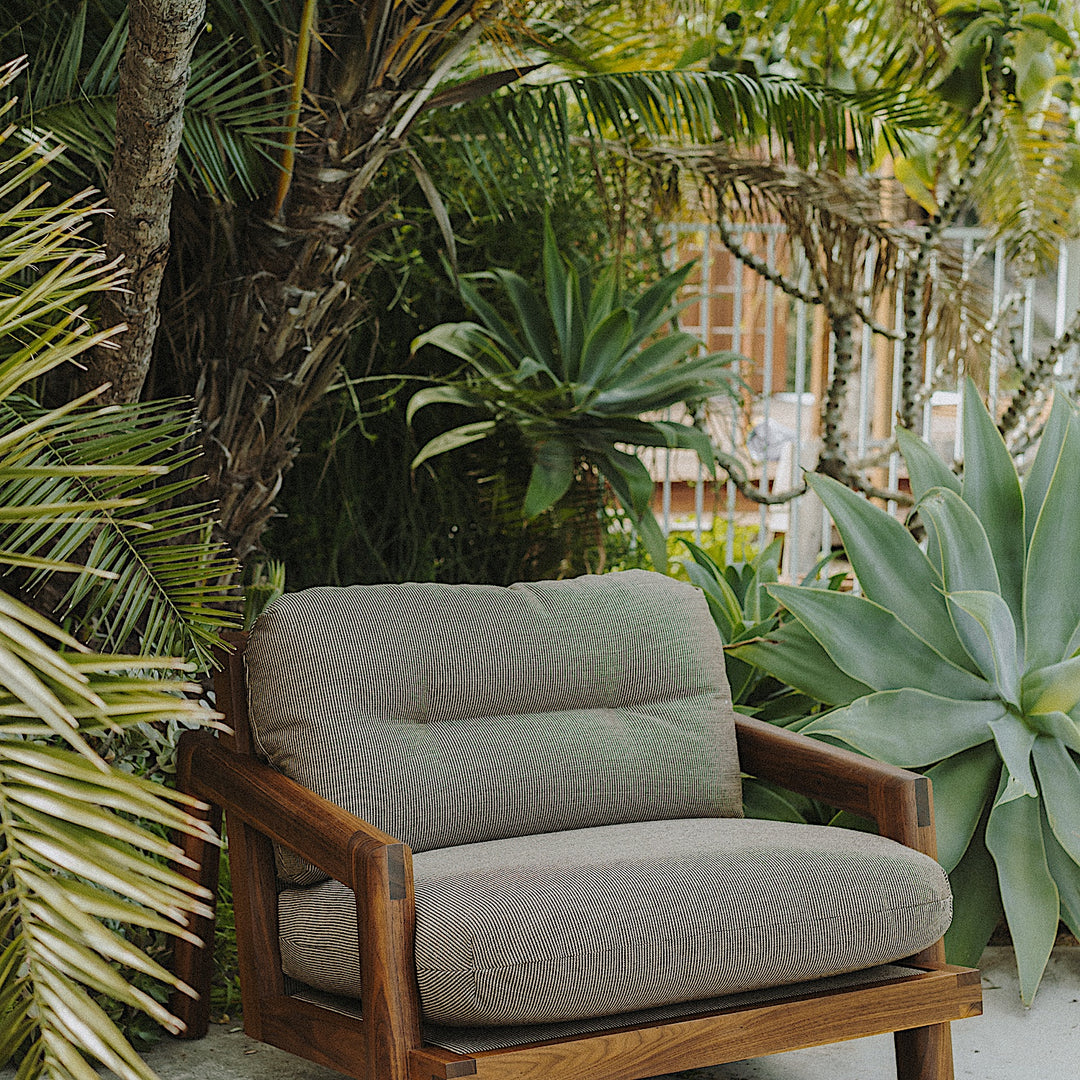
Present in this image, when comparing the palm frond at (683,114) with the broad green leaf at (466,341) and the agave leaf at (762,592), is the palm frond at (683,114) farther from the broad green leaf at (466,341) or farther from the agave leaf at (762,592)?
the agave leaf at (762,592)

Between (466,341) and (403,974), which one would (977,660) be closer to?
(403,974)

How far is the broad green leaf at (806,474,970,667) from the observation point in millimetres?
2664

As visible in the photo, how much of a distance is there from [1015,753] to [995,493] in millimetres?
626

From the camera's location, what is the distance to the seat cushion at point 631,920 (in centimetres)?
167

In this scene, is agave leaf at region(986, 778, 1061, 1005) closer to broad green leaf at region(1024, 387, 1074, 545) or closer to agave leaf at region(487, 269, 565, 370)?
broad green leaf at region(1024, 387, 1074, 545)

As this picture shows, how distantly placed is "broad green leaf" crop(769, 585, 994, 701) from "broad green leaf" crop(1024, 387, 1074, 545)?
1.20ft

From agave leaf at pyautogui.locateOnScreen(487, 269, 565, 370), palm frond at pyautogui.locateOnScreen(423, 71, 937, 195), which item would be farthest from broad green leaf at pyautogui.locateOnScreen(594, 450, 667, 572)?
palm frond at pyautogui.locateOnScreen(423, 71, 937, 195)

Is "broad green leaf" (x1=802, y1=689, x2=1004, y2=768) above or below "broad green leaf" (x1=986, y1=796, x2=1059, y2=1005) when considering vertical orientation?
above

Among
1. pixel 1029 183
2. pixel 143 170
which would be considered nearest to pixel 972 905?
pixel 143 170

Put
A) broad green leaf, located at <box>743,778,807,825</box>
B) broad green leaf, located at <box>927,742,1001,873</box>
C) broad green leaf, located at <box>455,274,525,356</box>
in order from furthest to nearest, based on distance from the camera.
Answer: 1. broad green leaf, located at <box>455,274,525,356</box>
2. broad green leaf, located at <box>743,778,807,825</box>
3. broad green leaf, located at <box>927,742,1001,873</box>

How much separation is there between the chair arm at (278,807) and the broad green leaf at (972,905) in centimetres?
137

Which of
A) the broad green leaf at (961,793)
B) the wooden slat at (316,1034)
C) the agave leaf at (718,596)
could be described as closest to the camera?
the wooden slat at (316,1034)

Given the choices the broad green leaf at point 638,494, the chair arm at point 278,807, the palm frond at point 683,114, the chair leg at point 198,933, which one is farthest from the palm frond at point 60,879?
the broad green leaf at point 638,494

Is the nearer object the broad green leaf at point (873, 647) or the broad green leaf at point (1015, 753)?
the broad green leaf at point (1015, 753)
